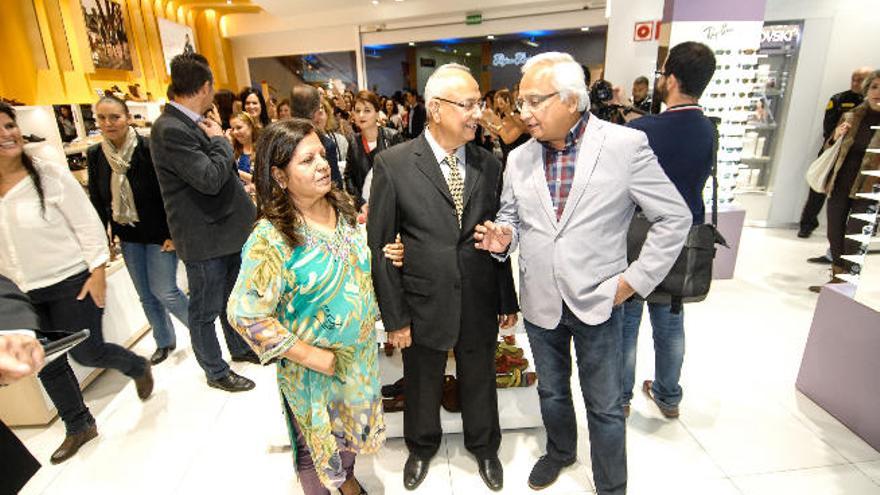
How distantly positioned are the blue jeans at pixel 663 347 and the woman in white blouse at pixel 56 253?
8.72ft

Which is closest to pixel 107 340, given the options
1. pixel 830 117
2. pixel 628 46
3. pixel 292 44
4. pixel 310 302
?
pixel 310 302

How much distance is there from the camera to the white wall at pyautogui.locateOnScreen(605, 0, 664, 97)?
5.28 meters

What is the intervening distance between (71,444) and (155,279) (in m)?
1.06

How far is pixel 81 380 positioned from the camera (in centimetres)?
289

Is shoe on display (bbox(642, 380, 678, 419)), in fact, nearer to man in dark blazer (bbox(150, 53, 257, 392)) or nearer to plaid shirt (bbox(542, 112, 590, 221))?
plaid shirt (bbox(542, 112, 590, 221))

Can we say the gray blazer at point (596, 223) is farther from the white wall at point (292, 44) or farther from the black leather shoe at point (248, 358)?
the white wall at point (292, 44)

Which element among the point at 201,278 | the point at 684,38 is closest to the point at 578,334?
the point at 201,278

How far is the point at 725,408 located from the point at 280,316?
8.18ft

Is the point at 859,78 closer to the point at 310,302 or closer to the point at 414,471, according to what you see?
the point at 414,471

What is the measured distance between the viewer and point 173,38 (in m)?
9.70

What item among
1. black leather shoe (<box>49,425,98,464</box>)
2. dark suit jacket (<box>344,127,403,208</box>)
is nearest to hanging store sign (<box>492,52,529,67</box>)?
dark suit jacket (<box>344,127,403,208</box>)

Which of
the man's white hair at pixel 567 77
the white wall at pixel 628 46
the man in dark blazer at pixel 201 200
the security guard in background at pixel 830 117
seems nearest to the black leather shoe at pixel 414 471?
the man in dark blazer at pixel 201 200

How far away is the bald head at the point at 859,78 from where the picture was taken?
183 inches

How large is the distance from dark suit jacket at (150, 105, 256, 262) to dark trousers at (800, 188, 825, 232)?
6168 millimetres
